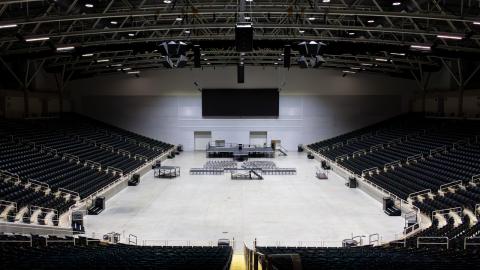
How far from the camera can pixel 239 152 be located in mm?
40312

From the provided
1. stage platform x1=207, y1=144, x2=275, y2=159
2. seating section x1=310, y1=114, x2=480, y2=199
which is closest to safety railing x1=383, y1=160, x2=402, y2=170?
seating section x1=310, y1=114, x2=480, y2=199

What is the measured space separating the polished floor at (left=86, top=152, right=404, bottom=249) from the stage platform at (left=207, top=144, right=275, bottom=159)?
39.3 feet

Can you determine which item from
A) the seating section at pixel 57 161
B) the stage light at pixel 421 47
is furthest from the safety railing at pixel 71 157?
the stage light at pixel 421 47

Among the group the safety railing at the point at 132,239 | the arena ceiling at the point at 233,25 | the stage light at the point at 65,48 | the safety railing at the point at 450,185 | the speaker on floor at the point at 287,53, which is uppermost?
the arena ceiling at the point at 233,25

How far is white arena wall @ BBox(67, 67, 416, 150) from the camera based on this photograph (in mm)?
43562

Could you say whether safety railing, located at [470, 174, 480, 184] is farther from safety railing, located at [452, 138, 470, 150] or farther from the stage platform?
the stage platform

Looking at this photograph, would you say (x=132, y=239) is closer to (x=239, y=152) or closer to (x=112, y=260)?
(x=112, y=260)

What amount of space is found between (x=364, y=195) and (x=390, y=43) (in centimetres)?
943

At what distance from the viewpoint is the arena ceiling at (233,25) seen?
17.6m

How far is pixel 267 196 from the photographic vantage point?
23.1 meters

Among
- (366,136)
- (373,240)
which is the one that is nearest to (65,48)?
(373,240)

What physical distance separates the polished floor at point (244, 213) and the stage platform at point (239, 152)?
11988mm

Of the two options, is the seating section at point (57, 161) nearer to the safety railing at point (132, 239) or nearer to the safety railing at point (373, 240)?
the safety railing at point (132, 239)

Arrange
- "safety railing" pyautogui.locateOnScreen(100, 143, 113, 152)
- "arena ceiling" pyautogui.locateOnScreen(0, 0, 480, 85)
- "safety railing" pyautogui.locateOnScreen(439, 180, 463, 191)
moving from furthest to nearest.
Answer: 1. "safety railing" pyautogui.locateOnScreen(100, 143, 113, 152)
2. "safety railing" pyautogui.locateOnScreen(439, 180, 463, 191)
3. "arena ceiling" pyautogui.locateOnScreen(0, 0, 480, 85)
